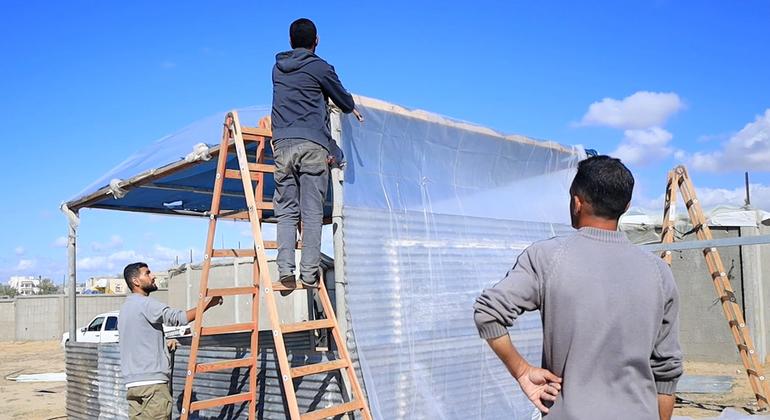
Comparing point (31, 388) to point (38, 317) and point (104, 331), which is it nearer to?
point (104, 331)

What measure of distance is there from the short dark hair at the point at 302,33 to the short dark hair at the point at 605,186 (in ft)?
8.64

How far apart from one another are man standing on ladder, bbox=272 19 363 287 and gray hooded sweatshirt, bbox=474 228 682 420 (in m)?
2.27

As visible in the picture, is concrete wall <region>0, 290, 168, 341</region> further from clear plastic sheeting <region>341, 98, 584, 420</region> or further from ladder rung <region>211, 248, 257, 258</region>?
ladder rung <region>211, 248, 257, 258</region>

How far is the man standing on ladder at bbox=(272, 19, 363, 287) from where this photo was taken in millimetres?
4285

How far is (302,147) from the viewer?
168 inches

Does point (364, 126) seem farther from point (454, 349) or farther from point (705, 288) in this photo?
point (705, 288)

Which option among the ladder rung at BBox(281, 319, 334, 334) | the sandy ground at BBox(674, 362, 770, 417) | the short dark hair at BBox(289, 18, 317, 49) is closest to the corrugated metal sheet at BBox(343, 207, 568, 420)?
the ladder rung at BBox(281, 319, 334, 334)

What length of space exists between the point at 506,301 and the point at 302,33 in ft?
9.29

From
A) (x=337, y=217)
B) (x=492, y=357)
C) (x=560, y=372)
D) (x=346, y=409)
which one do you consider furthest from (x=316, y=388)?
(x=560, y=372)

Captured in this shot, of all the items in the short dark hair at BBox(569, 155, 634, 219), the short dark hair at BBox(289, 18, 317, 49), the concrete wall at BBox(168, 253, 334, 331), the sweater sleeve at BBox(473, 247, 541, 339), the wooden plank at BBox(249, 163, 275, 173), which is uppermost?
the short dark hair at BBox(289, 18, 317, 49)

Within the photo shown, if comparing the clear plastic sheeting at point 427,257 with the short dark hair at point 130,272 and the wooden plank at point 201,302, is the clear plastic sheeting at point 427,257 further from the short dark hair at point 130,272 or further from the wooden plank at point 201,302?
the short dark hair at point 130,272

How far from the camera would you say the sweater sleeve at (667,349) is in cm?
223

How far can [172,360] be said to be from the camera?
19.0 feet

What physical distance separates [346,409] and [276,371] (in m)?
0.76
